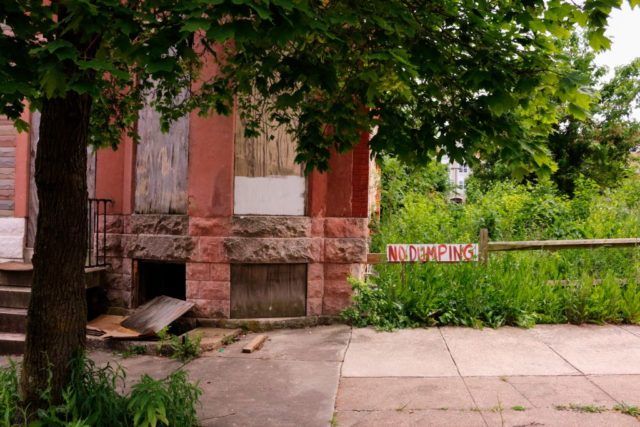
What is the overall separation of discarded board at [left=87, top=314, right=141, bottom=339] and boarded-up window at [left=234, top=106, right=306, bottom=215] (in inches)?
86.9

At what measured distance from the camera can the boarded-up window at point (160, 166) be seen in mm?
7977

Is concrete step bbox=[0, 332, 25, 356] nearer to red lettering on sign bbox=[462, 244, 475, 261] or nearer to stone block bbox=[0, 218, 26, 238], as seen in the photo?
stone block bbox=[0, 218, 26, 238]

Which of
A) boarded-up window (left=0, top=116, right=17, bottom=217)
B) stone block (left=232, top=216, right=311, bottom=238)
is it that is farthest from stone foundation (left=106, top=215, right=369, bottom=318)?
boarded-up window (left=0, top=116, right=17, bottom=217)

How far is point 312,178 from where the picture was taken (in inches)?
311

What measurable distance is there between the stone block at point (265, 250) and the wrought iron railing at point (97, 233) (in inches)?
81.2

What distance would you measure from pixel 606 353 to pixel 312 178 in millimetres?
4365

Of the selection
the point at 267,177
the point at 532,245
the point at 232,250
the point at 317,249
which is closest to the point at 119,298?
the point at 232,250

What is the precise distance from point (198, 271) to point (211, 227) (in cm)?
66

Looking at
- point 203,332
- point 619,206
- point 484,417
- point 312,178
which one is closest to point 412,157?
point 484,417

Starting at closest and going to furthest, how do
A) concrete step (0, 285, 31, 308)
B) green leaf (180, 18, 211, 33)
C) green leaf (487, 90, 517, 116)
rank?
green leaf (180, 18, 211, 33) < green leaf (487, 90, 517, 116) < concrete step (0, 285, 31, 308)

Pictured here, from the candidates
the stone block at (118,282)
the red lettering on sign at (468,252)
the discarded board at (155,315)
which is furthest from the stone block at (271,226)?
the red lettering on sign at (468,252)

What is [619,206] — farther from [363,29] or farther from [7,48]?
[7,48]

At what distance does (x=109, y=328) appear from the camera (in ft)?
24.2

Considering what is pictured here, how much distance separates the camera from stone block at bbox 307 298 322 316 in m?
7.88
